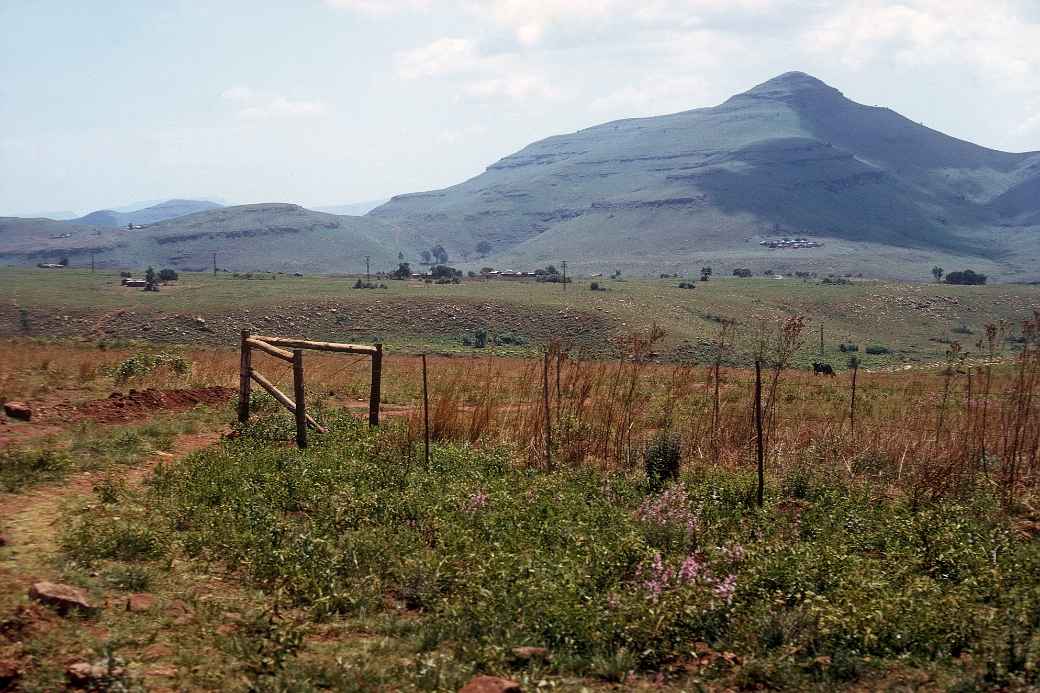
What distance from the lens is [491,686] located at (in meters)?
5.10

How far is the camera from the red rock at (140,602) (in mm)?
6129

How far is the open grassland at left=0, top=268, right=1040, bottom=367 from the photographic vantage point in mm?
58594

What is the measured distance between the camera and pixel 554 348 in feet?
38.1

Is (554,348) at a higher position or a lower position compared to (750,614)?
higher

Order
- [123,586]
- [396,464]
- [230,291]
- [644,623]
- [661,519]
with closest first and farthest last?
[644,623]
[123,586]
[661,519]
[396,464]
[230,291]

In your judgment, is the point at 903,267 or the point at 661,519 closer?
the point at 661,519

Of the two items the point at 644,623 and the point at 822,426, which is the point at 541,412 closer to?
the point at 822,426

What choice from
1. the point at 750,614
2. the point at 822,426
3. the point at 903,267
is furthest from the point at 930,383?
the point at 903,267

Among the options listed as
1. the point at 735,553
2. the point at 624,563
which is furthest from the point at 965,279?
the point at 624,563

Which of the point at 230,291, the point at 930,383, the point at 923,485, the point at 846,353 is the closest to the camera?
the point at 923,485

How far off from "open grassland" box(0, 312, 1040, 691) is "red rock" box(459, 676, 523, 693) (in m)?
0.17

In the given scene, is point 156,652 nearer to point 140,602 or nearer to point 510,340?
point 140,602

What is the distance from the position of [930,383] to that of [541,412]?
1694cm

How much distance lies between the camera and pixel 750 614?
6172mm
